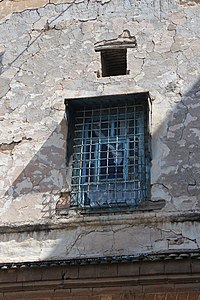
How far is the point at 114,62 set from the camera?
391 inches

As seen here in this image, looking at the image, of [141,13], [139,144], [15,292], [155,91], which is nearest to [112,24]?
[141,13]

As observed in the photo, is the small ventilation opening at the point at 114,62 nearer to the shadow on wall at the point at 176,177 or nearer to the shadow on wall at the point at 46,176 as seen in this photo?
the shadow on wall at the point at 176,177

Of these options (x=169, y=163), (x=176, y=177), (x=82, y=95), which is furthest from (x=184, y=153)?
(x=82, y=95)

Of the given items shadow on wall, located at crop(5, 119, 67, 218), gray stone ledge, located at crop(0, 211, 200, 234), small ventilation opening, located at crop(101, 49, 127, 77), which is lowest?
gray stone ledge, located at crop(0, 211, 200, 234)

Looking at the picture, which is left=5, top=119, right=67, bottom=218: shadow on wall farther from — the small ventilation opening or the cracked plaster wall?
the small ventilation opening

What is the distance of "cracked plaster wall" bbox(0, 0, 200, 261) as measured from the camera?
27.7ft

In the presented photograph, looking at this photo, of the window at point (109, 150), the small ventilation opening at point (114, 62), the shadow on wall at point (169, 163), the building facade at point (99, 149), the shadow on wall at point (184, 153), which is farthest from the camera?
the small ventilation opening at point (114, 62)

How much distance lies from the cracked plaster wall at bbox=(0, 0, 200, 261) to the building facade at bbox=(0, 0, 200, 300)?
2cm

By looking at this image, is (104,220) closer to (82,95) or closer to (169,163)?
(169,163)

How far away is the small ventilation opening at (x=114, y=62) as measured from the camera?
387 inches

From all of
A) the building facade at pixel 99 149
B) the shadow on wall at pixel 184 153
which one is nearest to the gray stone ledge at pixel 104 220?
the building facade at pixel 99 149

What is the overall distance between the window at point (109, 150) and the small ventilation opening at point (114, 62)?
0.59 m

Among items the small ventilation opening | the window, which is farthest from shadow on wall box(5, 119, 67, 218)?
the small ventilation opening

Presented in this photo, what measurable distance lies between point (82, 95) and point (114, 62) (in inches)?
31.8
